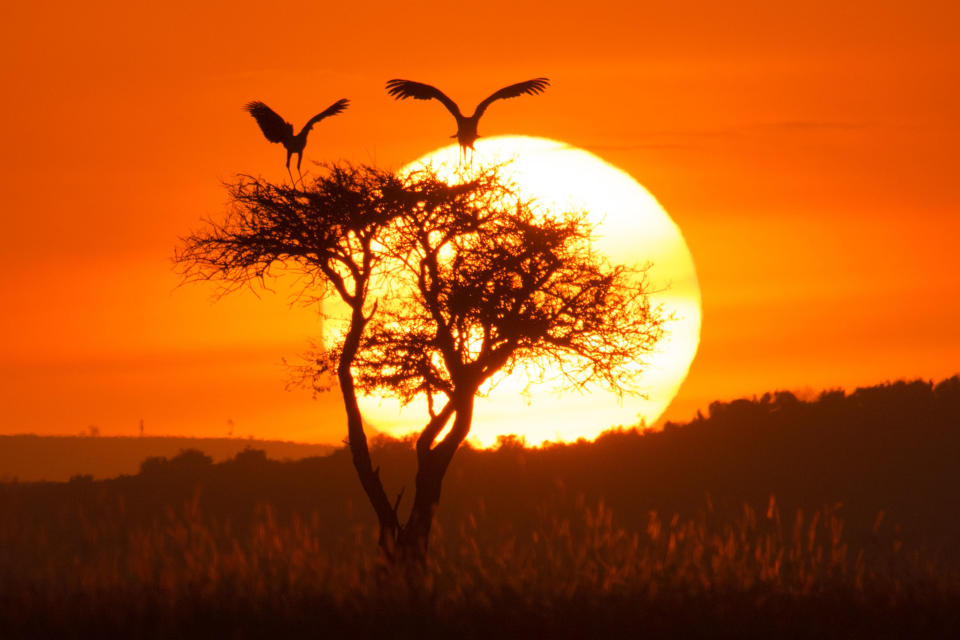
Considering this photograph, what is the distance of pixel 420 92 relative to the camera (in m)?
22.1

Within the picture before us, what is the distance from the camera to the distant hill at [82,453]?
344 ft

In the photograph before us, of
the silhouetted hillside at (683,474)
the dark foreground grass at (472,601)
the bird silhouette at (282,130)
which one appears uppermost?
the bird silhouette at (282,130)

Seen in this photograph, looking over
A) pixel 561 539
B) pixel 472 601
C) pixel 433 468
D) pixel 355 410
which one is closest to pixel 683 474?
pixel 433 468

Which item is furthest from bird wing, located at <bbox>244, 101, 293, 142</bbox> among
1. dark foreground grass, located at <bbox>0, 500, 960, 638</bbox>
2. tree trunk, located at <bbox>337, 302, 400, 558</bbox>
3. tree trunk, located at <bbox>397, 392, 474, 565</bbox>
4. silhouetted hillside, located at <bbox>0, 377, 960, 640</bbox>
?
dark foreground grass, located at <bbox>0, 500, 960, 638</bbox>

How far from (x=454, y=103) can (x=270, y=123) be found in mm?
3212

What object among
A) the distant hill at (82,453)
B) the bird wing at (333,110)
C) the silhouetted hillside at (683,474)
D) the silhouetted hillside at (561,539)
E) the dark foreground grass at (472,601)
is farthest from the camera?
the distant hill at (82,453)

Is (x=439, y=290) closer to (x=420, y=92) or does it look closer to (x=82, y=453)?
(x=420, y=92)

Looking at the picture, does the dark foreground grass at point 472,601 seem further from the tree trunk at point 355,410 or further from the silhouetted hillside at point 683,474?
the silhouetted hillside at point 683,474

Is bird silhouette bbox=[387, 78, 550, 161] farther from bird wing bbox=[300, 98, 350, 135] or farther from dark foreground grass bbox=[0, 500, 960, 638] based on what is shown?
dark foreground grass bbox=[0, 500, 960, 638]

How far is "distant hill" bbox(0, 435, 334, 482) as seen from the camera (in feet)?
344

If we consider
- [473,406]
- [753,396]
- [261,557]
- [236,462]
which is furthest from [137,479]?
[261,557]

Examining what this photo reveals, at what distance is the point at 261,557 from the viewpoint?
609 inches

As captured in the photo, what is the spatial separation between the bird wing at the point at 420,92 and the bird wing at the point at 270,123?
1918 millimetres

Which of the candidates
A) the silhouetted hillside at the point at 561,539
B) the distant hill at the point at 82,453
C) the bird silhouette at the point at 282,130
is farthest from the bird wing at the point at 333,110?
the distant hill at the point at 82,453
